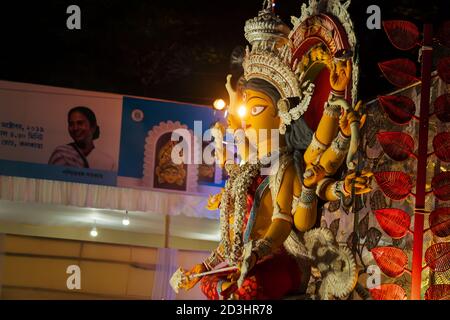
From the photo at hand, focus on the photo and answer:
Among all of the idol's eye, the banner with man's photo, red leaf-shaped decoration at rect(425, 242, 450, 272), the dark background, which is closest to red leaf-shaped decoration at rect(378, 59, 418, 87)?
red leaf-shaped decoration at rect(425, 242, 450, 272)

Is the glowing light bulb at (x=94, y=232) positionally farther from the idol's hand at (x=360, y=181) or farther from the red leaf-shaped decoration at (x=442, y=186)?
the red leaf-shaped decoration at (x=442, y=186)

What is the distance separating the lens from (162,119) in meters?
7.77

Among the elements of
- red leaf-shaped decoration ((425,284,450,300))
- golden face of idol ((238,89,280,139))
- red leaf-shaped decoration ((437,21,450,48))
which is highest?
red leaf-shaped decoration ((437,21,450,48))

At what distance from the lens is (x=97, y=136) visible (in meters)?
7.70

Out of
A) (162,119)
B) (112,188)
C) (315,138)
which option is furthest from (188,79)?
(315,138)

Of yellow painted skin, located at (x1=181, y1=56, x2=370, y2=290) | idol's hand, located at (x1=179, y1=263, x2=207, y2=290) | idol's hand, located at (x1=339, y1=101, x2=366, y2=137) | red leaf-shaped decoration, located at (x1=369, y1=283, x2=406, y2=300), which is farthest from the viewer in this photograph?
idol's hand, located at (x1=179, y1=263, x2=207, y2=290)

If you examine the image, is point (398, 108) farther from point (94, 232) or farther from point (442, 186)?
point (94, 232)

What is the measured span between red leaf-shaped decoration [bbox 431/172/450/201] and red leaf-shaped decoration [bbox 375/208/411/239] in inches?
8.3

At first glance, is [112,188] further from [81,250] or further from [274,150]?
[274,150]

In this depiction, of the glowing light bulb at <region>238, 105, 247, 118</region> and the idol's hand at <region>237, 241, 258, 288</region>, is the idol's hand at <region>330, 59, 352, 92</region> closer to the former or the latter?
the glowing light bulb at <region>238, 105, 247, 118</region>

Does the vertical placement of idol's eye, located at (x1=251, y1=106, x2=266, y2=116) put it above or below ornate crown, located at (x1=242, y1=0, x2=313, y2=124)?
below

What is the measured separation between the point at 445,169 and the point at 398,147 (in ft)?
1.05

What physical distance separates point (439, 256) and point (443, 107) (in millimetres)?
789

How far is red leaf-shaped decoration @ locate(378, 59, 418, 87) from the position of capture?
494cm
